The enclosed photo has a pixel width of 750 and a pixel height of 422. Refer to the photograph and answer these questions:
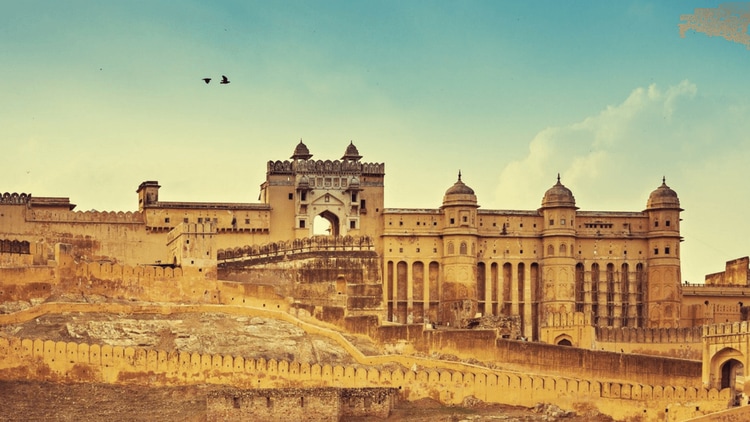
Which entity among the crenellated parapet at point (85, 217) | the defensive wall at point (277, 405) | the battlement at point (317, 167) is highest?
the battlement at point (317, 167)

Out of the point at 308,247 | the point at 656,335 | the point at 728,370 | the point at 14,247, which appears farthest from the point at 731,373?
the point at 14,247

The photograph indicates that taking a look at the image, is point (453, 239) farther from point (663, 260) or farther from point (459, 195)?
point (663, 260)

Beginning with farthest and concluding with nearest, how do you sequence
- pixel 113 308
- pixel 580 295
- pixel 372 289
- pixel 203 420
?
pixel 580 295
pixel 372 289
pixel 113 308
pixel 203 420

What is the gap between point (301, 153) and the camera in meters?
88.5

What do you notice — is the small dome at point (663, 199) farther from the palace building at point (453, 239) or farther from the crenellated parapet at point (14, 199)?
the crenellated parapet at point (14, 199)

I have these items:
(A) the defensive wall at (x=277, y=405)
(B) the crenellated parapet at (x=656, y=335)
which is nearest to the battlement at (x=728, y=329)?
(B) the crenellated parapet at (x=656, y=335)

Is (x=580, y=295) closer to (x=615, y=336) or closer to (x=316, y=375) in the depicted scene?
(x=615, y=336)

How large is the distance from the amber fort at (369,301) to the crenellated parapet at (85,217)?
98 mm

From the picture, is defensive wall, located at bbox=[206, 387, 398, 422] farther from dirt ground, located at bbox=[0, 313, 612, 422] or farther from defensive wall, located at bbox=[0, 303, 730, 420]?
defensive wall, located at bbox=[0, 303, 730, 420]

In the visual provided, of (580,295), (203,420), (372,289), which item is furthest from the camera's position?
(580,295)

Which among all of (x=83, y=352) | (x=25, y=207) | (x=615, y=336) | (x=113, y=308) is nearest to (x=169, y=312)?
(x=113, y=308)

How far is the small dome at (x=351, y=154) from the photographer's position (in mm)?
89250

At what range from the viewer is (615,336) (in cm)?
7988

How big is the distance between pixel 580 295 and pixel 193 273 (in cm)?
2250
